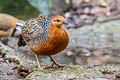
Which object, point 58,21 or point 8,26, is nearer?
point 58,21

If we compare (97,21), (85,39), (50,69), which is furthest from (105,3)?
(50,69)

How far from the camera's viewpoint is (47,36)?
14.6 ft

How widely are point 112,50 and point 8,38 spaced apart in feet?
9.09

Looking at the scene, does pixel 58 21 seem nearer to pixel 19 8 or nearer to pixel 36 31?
pixel 36 31

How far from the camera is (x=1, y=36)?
839 centimetres

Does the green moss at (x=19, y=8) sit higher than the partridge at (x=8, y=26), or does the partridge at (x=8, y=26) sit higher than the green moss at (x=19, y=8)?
the green moss at (x=19, y=8)

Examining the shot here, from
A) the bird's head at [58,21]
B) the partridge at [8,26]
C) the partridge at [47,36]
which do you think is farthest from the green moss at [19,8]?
the bird's head at [58,21]

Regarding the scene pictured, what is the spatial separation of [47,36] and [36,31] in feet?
0.98

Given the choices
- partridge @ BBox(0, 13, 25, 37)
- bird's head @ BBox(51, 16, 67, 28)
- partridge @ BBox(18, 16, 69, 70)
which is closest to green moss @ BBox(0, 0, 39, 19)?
partridge @ BBox(0, 13, 25, 37)

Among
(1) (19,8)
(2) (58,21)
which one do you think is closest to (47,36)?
(2) (58,21)

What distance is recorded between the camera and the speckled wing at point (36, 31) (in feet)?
14.9

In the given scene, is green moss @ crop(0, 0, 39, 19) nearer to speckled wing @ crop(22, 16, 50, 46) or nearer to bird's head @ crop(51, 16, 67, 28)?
speckled wing @ crop(22, 16, 50, 46)

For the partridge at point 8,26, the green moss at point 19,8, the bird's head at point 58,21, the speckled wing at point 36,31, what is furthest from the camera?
the green moss at point 19,8

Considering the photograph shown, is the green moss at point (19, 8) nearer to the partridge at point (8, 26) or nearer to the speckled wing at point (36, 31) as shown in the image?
the partridge at point (8, 26)
